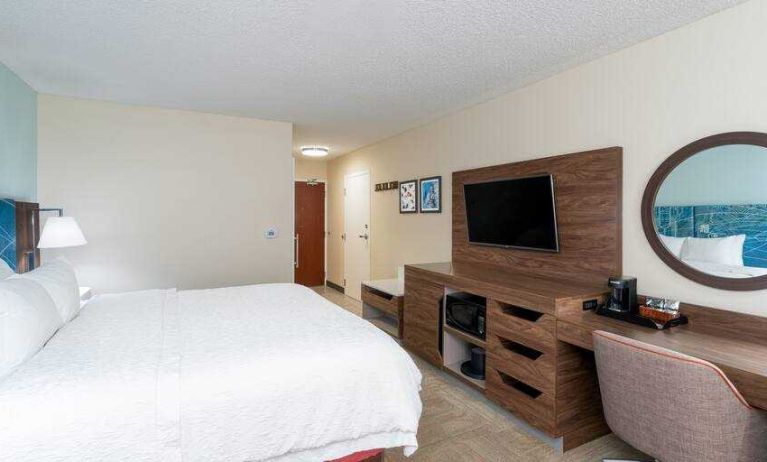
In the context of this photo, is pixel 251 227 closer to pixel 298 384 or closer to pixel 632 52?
pixel 298 384

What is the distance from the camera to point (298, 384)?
1546 mm

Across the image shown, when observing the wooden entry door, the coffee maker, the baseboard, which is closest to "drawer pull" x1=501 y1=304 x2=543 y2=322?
the coffee maker

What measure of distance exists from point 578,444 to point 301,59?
2995 mm

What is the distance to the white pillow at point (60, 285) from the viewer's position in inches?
81.7

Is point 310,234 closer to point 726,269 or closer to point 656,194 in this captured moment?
point 656,194

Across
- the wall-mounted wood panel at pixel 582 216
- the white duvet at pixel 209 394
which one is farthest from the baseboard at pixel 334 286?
the white duvet at pixel 209 394

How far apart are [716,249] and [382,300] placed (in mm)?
2832

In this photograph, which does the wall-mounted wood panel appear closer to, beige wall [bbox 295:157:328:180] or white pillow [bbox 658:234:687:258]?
white pillow [bbox 658:234:687:258]

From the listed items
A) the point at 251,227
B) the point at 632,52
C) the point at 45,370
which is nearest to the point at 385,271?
the point at 251,227

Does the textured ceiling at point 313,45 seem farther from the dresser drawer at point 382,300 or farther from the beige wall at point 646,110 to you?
the dresser drawer at point 382,300

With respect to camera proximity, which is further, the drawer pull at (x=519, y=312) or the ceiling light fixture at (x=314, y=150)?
the ceiling light fixture at (x=314, y=150)

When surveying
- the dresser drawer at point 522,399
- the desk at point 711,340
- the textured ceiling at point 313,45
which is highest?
the textured ceiling at point 313,45

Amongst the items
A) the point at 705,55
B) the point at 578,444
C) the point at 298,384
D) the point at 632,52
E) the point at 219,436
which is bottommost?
the point at 578,444

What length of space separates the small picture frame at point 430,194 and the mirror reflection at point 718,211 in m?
2.10
